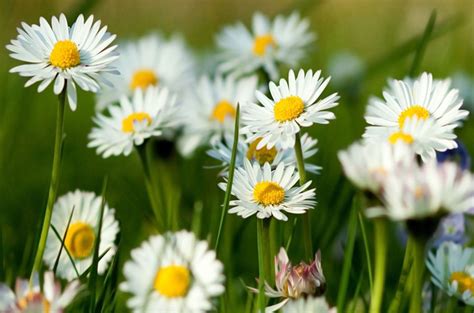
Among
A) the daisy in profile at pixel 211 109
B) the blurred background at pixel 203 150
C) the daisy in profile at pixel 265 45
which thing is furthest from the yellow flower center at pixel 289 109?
the daisy in profile at pixel 265 45

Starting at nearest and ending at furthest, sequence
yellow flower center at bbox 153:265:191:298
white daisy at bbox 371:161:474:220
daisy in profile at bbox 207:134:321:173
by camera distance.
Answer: white daisy at bbox 371:161:474:220, yellow flower center at bbox 153:265:191:298, daisy in profile at bbox 207:134:321:173

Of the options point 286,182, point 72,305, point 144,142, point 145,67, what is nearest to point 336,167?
point 145,67

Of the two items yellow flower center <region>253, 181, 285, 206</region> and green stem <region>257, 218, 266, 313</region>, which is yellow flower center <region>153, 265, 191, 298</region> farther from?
yellow flower center <region>253, 181, 285, 206</region>

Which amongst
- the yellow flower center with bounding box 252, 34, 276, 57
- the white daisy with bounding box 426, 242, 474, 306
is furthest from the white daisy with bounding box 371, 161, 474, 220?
the yellow flower center with bounding box 252, 34, 276, 57

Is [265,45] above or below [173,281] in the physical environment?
above

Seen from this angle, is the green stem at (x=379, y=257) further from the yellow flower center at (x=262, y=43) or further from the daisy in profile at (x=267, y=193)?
the yellow flower center at (x=262, y=43)

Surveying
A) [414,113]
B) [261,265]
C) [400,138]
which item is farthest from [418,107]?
[261,265]

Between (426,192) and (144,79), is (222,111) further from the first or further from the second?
(426,192)
